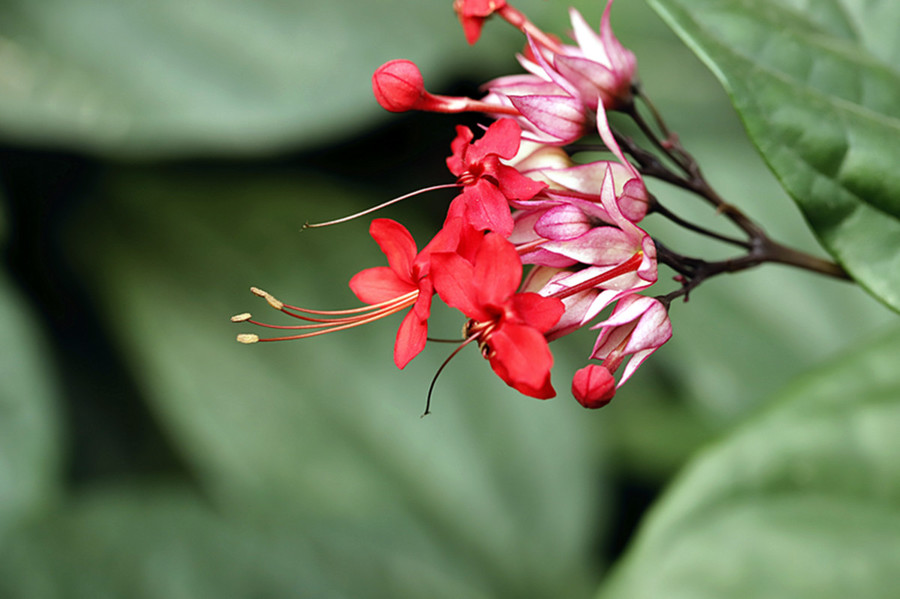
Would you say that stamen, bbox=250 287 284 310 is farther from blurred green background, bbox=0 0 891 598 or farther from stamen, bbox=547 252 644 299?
blurred green background, bbox=0 0 891 598

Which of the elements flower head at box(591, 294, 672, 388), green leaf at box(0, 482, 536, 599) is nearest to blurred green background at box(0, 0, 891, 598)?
green leaf at box(0, 482, 536, 599)

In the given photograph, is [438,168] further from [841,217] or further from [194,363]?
[841,217]

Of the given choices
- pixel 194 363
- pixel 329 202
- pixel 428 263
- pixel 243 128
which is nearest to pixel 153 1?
pixel 243 128

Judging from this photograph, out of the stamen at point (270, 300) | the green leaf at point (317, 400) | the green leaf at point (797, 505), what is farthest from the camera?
the green leaf at point (317, 400)

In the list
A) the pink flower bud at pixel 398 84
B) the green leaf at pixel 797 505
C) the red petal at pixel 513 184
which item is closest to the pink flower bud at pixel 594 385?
the red petal at pixel 513 184

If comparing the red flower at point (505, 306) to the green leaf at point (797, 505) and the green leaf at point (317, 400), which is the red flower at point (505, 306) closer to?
the green leaf at point (797, 505)

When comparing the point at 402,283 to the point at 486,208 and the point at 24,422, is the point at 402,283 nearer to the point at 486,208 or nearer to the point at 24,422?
the point at 486,208
